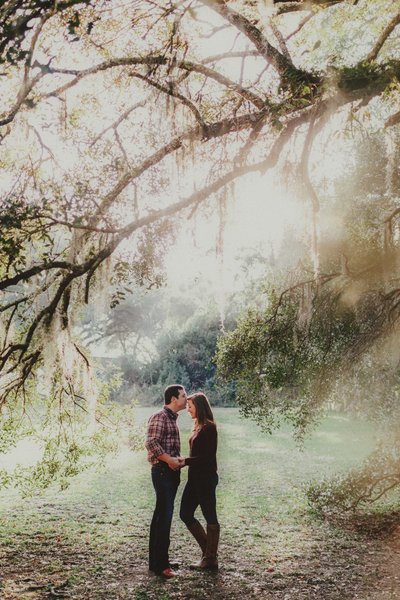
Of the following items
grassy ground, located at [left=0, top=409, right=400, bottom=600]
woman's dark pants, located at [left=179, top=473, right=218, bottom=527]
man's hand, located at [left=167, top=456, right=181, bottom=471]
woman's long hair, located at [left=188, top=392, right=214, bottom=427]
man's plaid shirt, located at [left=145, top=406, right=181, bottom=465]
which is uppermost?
woman's long hair, located at [left=188, top=392, right=214, bottom=427]

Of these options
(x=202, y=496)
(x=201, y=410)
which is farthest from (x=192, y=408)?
(x=202, y=496)

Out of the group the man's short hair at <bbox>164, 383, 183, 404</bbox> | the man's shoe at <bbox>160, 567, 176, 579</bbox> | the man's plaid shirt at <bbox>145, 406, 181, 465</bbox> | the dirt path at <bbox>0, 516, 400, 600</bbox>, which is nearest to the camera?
the dirt path at <bbox>0, 516, 400, 600</bbox>

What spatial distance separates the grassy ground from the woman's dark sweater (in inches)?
42.6

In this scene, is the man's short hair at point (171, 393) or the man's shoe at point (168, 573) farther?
the man's short hair at point (171, 393)

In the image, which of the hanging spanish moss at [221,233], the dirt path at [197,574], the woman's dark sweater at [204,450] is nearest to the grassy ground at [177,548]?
the dirt path at [197,574]

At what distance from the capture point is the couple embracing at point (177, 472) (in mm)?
5848

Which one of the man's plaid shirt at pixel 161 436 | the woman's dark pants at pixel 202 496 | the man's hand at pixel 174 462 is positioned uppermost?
the man's plaid shirt at pixel 161 436

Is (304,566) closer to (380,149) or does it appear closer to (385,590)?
(385,590)

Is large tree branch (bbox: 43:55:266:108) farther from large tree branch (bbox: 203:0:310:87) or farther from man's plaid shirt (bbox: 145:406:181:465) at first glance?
man's plaid shirt (bbox: 145:406:181:465)

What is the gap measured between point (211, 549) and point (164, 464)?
3.73 ft

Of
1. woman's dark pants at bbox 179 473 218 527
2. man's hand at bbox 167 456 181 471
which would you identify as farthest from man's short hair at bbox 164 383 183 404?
woman's dark pants at bbox 179 473 218 527

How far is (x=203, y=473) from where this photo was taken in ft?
19.8

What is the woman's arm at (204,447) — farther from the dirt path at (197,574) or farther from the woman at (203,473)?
the dirt path at (197,574)

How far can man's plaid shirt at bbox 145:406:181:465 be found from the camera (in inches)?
228
